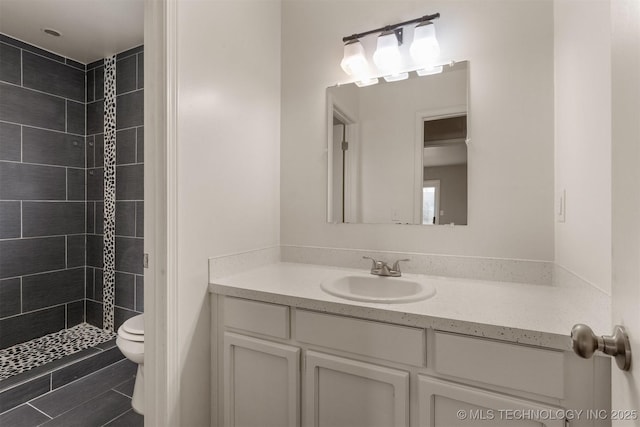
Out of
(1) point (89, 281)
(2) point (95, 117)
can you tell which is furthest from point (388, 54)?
(1) point (89, 281)

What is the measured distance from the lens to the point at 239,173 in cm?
161

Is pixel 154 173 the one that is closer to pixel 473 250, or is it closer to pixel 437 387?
pixel 437 387

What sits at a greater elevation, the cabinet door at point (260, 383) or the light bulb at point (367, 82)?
the light bulb at point (367, 82)

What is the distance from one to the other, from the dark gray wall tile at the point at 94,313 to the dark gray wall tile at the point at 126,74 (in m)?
1.76

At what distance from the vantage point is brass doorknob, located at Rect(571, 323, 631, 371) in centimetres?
47

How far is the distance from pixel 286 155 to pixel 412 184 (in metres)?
0.79

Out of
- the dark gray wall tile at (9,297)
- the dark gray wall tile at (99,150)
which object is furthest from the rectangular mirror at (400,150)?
the dark gray wall tile at (9,297)

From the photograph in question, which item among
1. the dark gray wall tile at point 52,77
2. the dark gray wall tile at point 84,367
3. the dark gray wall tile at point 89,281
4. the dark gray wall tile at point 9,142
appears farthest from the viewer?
the dark gray wall tile at point 89,281

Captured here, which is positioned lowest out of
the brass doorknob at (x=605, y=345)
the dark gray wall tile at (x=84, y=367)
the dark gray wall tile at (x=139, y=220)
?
the dark gray wall tile at (x=84, y=367)

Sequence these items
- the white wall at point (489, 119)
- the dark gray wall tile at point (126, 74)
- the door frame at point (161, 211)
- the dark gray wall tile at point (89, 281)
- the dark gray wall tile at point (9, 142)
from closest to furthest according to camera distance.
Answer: the door frame at point (161, 211)
the white wall at point (489, 119)
the dark gray wall tile at point (9, 142)
the dark gray wall tile at point (126, 74)
the dark gray wall tile at point (89, 281)

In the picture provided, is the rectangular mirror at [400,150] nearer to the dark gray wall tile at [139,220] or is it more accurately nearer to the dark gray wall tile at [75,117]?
the dark gray wall tile at [139,220]

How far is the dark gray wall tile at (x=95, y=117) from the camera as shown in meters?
2.60

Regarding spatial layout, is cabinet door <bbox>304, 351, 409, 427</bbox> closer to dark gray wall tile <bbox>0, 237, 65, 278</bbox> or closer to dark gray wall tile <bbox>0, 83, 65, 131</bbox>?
dark gray wall tile <bbox>0, 237, 65, 278</bbox>

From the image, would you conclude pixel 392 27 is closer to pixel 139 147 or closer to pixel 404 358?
pixel 404 358
